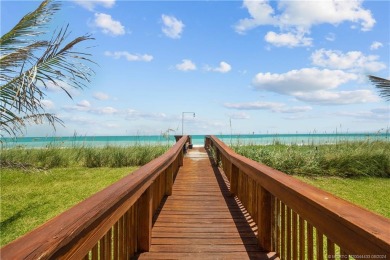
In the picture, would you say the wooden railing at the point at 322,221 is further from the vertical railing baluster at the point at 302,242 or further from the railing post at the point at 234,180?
the railing post at the point at 234,180

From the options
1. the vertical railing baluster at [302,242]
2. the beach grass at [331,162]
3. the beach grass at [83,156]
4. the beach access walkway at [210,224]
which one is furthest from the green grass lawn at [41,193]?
the beach grass at [331,162]

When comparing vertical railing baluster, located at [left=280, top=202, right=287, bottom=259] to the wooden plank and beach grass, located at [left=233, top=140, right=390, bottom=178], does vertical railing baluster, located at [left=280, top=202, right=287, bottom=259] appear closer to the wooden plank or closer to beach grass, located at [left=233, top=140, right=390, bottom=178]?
the wooden plank

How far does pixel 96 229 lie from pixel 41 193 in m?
8.27

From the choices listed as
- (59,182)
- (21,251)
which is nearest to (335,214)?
(21,251)

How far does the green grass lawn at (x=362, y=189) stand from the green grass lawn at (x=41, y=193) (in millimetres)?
6876

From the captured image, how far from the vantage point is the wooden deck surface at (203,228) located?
134 inches

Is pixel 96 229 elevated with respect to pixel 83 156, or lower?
elevated

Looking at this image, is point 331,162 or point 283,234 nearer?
point 283,234

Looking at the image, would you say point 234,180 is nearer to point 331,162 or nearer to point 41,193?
point 41,193

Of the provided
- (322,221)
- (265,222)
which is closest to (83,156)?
(265,222)

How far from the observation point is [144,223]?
11.3 feet

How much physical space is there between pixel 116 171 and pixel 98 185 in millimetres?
2277

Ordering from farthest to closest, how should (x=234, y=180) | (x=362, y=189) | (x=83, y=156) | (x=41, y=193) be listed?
1. (x=83, y=156)
2. (x=362, y=189)
3. (x=41, y=193)
4. (x=234, y=180)

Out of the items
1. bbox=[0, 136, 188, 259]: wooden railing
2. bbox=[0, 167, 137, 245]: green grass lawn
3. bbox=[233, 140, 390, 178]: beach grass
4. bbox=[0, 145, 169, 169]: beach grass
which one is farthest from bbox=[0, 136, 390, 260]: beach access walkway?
bbox=[0, 145, 169, 169]: beach grass
